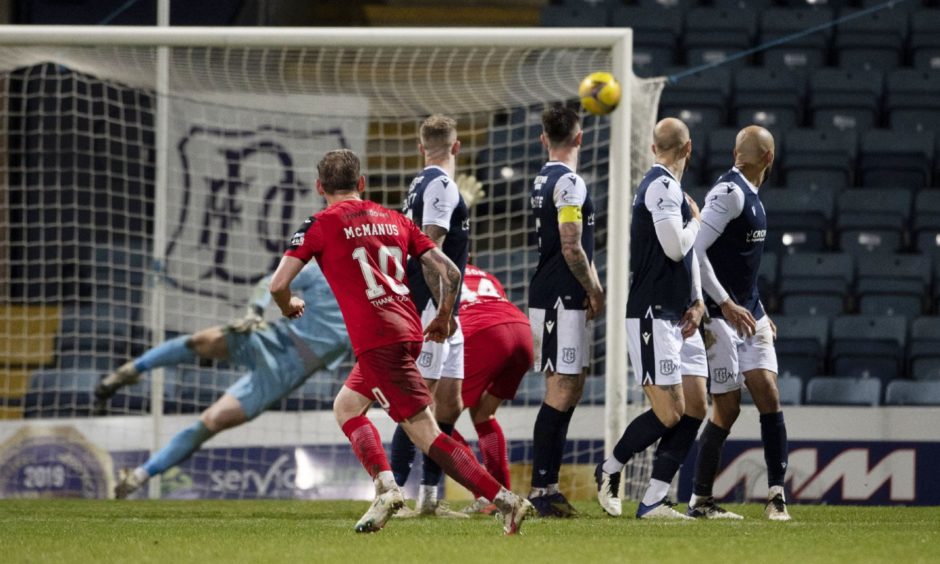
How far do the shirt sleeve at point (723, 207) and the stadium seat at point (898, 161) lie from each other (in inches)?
256

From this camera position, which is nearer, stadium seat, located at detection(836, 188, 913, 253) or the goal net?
the goal net

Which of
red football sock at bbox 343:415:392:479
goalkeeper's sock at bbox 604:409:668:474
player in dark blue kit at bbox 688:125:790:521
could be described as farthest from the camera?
player in dark blue kit at bbox 688:125:790:521

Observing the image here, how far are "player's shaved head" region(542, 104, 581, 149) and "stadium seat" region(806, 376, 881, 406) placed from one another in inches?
166

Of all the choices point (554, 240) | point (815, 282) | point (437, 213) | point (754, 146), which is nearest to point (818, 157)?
point (815, 282)

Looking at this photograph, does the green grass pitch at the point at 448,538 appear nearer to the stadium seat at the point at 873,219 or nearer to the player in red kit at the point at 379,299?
the player in red kit at the point at 379,299

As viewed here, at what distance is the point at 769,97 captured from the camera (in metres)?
13.9

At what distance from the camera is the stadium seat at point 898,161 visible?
13430 mm

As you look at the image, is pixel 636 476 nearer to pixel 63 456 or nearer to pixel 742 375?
pixel 742 375

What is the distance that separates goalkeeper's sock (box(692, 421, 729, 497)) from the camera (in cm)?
750

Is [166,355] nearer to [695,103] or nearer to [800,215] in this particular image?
[800,215]

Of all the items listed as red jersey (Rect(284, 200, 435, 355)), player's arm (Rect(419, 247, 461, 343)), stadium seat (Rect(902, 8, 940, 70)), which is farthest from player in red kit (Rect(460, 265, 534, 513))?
stadium seat (Rect(902, 8, 940, 70))

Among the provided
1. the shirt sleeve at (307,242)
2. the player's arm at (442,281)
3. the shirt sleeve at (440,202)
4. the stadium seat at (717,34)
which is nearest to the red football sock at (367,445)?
the player's arm at (442,281)

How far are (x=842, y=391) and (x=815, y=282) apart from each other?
1617 mm

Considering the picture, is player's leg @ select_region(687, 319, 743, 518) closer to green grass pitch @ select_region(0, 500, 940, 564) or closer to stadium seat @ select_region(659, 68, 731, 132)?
green grass pitch @ select_region(0, 500, 940, 564)
